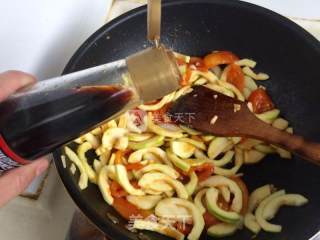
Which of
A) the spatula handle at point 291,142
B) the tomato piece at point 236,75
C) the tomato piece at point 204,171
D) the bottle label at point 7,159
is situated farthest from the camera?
the tomato piece at point 236,75

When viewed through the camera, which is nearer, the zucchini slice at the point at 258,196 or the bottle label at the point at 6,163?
the bottle label at the point at 6,163

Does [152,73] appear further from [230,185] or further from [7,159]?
[230,185]

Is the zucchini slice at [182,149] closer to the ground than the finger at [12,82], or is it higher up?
closer to the ground

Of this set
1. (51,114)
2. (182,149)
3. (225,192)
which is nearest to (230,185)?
(225,192)

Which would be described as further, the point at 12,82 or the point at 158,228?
the point at 158,228

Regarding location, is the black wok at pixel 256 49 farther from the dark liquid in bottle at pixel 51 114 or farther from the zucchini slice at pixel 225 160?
the dark liquid in bottle at pixel 51 114

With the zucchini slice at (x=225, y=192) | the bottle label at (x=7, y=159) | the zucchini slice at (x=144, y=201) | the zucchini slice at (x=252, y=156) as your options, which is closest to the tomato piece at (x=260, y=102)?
the zucchini slice at (x=252, y=156)

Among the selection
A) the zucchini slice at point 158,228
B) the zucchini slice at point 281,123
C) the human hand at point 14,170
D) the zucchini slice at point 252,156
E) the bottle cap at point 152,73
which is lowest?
the zucchini slice at point 158,228

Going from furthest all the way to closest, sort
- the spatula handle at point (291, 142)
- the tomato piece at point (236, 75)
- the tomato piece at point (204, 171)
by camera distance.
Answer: the tomato piece at point (236, 75)
the tomato piece at point (204, 171)
the spatula handle at point (291, 142)
